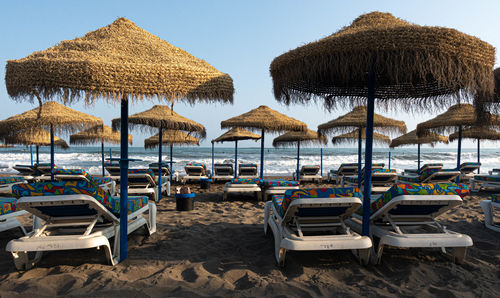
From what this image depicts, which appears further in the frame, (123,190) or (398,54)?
(123,190)

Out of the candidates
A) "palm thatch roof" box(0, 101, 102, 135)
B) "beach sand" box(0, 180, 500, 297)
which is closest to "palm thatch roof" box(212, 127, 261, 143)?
"palm thatch roof" box(0, 101, 102, 135)

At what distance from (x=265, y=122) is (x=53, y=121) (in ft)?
14.4

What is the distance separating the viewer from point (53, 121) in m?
5.47

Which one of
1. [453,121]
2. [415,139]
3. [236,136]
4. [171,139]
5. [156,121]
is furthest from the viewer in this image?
[415,139]

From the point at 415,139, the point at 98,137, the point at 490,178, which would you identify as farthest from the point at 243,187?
the point at 415,139

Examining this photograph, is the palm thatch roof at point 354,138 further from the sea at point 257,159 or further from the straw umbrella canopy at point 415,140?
the sea at point 257,159

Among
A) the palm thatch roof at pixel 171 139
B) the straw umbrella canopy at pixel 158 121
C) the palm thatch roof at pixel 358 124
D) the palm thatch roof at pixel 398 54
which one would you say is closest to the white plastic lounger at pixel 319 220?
the palm thatch roof at pixel 398 54

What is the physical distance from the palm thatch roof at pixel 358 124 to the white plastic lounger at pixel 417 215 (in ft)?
13.7

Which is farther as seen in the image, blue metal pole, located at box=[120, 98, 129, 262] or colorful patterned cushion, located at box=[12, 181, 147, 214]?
blue metal pole, located at box=[120, 98, 129, 262]

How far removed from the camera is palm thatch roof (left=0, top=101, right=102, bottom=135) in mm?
5473

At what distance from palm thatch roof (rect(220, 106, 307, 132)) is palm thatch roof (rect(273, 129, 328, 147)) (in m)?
4.18

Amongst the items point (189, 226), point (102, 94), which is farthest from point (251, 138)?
point (102, 94)

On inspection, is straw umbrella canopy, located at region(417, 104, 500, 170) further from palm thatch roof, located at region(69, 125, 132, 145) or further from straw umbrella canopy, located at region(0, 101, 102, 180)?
palm thatch roof, located at region(69, 125, 132, 145)

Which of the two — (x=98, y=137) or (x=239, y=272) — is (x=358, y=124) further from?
(x=98, y=137)
